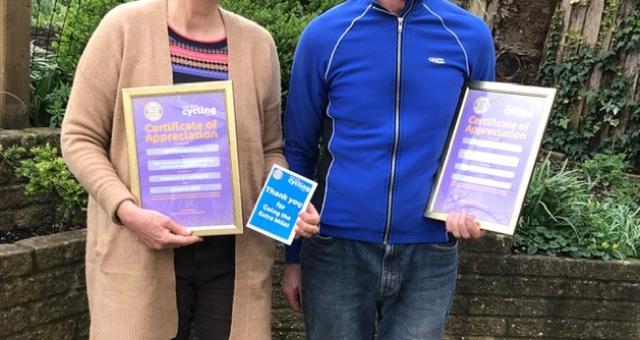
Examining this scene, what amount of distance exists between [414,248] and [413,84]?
539 mm

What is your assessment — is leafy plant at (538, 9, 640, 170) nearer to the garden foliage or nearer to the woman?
the garden foliage

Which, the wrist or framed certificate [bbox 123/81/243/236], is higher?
framed certificate [bbox 123/81/243/236]

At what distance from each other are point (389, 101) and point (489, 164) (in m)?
0.37

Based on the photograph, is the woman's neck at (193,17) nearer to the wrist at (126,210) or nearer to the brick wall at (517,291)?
the wrist at (126,210)

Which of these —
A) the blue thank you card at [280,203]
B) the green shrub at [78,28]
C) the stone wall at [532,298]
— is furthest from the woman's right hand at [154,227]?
the green shrub at [78,28]

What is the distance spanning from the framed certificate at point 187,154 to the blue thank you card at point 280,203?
0.07 m

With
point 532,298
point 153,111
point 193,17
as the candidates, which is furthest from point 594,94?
point 153,111

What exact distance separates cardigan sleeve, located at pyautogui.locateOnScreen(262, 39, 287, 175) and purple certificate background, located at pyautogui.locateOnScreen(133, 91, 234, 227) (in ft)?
0.79

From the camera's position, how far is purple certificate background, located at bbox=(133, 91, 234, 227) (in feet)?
6.47

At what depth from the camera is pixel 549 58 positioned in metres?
6.81

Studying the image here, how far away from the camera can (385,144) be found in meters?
2.16

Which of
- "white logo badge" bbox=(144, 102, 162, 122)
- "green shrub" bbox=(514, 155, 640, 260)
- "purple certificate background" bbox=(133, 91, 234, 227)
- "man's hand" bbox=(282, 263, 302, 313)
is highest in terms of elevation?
"white logo badge" bbox=(144, 102, 162, 122)

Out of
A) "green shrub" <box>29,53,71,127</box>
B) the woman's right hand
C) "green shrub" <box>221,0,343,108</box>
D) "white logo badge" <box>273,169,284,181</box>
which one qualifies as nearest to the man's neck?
→ "white logo badge" <box>273,169,284,181</box>

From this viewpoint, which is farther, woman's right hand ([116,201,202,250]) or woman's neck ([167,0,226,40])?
woman's neck ([167,0,226,40])
